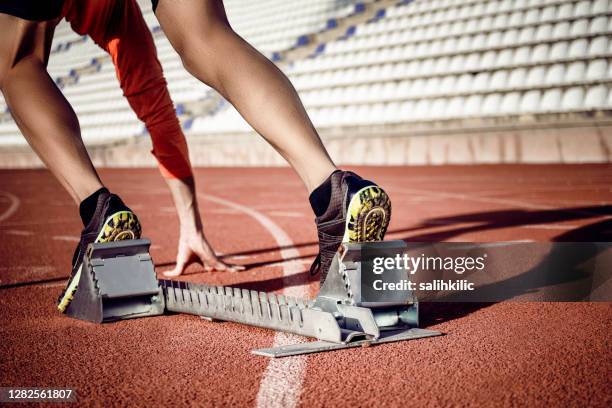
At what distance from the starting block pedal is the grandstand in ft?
40.3

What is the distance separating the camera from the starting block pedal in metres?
2.12

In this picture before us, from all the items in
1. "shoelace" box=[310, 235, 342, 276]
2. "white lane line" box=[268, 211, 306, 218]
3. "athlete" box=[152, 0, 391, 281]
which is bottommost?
"white lane line" box=[268, 211, 306, 218]

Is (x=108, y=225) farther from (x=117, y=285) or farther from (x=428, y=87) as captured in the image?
(x=428, y=87)

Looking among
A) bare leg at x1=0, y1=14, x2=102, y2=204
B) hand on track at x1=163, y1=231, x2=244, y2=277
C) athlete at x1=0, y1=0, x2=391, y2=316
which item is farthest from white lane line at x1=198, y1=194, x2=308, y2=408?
hand on track at x1=163, y1=231, x2=244, y2=277

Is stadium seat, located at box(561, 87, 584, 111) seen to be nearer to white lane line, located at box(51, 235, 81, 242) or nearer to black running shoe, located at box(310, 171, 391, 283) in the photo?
white lane line, located at box(51, 235, 81, 242)

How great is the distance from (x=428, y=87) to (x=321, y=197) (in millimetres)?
15012

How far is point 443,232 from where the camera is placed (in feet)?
15.2

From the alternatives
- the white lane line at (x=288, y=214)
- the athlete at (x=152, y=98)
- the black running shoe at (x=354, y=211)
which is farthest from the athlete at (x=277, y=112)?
the white lane line at (x=288, y=214)

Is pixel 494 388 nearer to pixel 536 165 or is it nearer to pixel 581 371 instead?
pixel 581 371

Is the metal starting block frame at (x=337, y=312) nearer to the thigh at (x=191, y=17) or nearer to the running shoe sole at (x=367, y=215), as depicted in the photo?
the running shoe sole at (x=367, y=215)

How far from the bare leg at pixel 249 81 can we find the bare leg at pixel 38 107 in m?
0.64

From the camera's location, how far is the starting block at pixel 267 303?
1.78m

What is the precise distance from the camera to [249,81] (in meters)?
1.79

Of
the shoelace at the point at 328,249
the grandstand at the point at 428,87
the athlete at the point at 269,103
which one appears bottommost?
the grandstand at the point at 428,87
